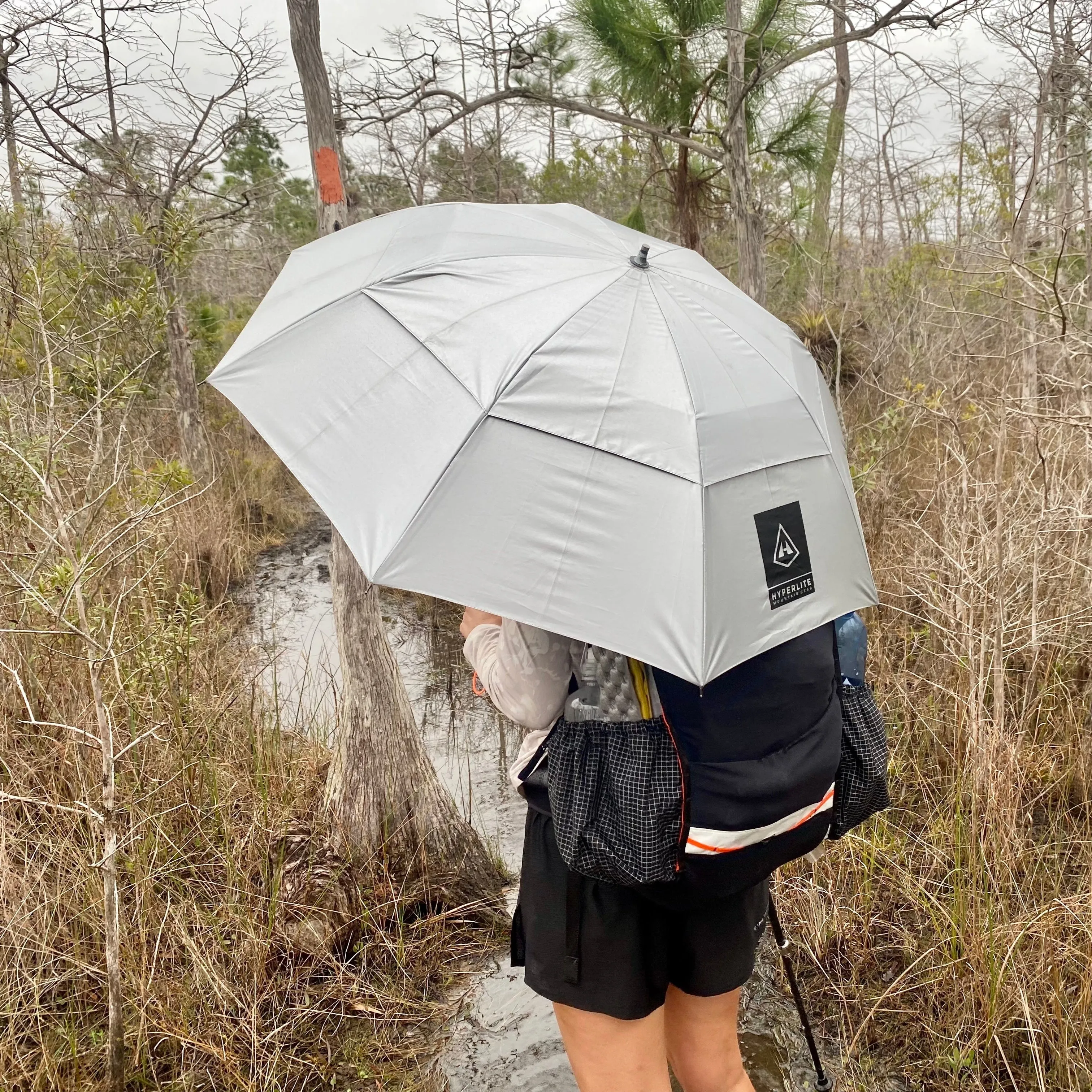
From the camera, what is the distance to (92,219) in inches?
161

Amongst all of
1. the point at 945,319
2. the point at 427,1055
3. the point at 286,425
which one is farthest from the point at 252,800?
the point at 945,319

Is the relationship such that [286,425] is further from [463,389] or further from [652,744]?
[652,744]

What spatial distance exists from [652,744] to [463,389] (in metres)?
0.56

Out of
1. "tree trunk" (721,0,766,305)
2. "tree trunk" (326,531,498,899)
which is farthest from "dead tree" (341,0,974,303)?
"tree trunk" (326,531,498,899)

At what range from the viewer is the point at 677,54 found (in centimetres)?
368

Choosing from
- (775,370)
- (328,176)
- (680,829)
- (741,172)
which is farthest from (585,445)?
(741,172)

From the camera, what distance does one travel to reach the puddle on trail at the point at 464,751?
7.43ft

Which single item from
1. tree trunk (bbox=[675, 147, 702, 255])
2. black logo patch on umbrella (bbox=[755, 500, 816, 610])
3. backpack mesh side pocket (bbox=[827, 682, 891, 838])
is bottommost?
backpack mesh side pocket (bbox=[827, 682, 891, 838])

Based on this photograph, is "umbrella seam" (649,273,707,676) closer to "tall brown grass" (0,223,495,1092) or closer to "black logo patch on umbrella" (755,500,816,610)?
"black logo patch on umbrella" (755,500,816,610)

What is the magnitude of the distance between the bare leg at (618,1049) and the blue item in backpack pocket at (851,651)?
61cm

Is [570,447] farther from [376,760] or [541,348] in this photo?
[376,760]

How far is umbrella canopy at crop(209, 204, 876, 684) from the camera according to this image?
1.12 m

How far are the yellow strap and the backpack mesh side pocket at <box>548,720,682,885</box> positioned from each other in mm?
14

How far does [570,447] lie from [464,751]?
10.2 ft
